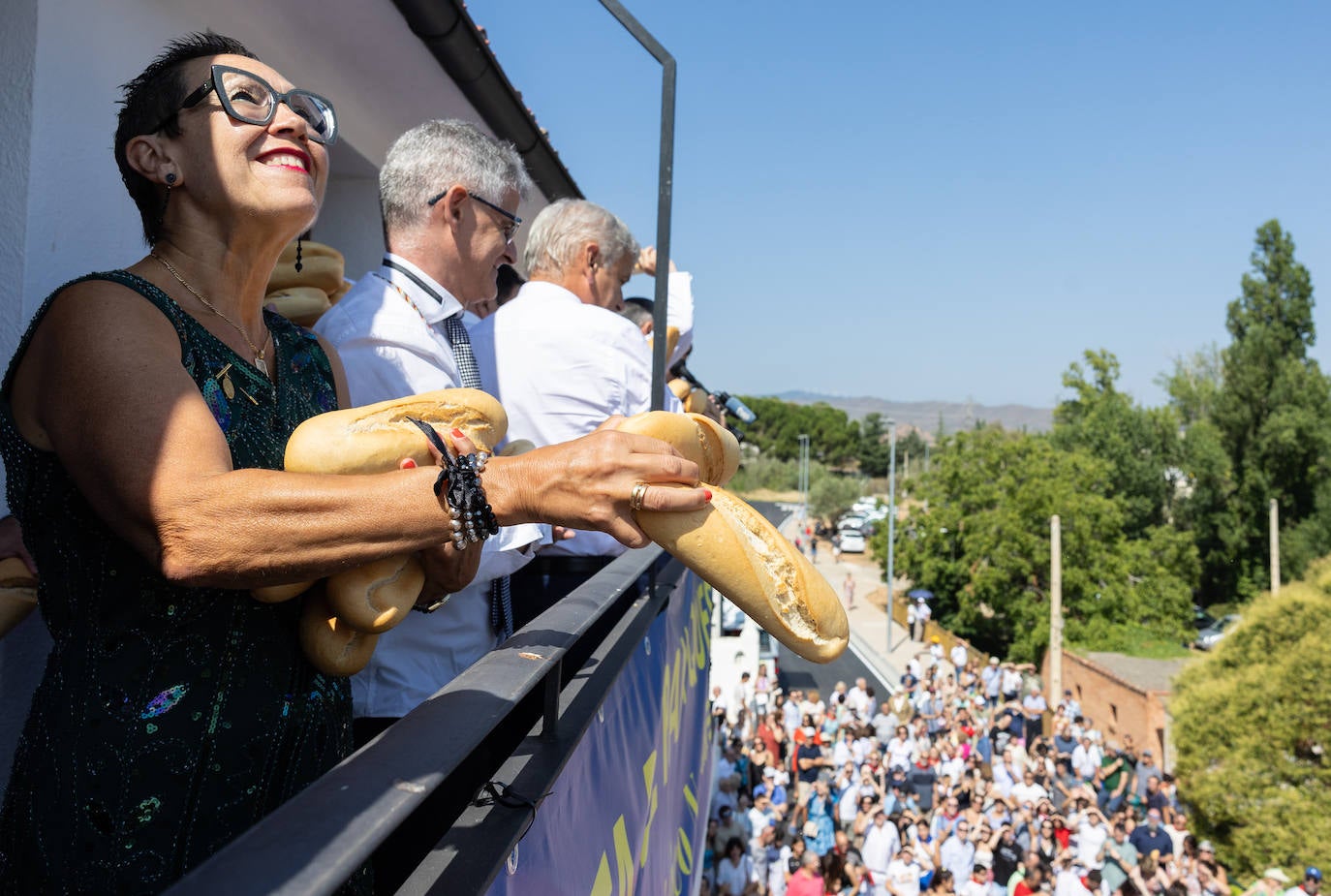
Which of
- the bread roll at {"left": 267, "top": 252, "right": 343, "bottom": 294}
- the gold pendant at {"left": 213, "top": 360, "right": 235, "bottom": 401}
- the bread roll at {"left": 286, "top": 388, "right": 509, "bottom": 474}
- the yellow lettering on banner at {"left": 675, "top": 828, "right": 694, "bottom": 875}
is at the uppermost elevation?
the bread roll at {"left": 267, "top": 252, "right": 343, "bottom": 294}

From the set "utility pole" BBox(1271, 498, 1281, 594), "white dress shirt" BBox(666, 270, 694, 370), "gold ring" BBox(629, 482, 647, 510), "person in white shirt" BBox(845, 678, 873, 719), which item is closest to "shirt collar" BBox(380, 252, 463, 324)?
"gold ring" BBox(629, 482, 647, 510)

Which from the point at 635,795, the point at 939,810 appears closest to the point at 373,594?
the point at 635,795

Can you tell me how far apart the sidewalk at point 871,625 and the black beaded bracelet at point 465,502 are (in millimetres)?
17087

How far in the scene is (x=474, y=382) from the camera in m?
2.45

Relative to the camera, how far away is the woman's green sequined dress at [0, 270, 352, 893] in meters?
1.24

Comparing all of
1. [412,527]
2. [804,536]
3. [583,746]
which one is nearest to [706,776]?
[583,746]

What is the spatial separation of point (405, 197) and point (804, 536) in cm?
4295

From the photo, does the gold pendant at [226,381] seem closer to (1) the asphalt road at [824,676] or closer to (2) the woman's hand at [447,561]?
(2) the woman's hand at [447,561]

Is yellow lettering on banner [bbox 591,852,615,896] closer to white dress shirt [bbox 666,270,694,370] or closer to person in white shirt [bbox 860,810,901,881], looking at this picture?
white dress shirt [bbox 666,270,694,370]

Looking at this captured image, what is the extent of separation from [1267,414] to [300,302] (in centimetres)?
4626

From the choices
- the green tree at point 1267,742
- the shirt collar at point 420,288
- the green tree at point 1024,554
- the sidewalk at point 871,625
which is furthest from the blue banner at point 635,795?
Result: the green tree at point 1024,554

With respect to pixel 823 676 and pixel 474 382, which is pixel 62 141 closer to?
pixel 474 382

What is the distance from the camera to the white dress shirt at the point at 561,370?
2842 millimetres

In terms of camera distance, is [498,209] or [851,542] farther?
[851,542]
